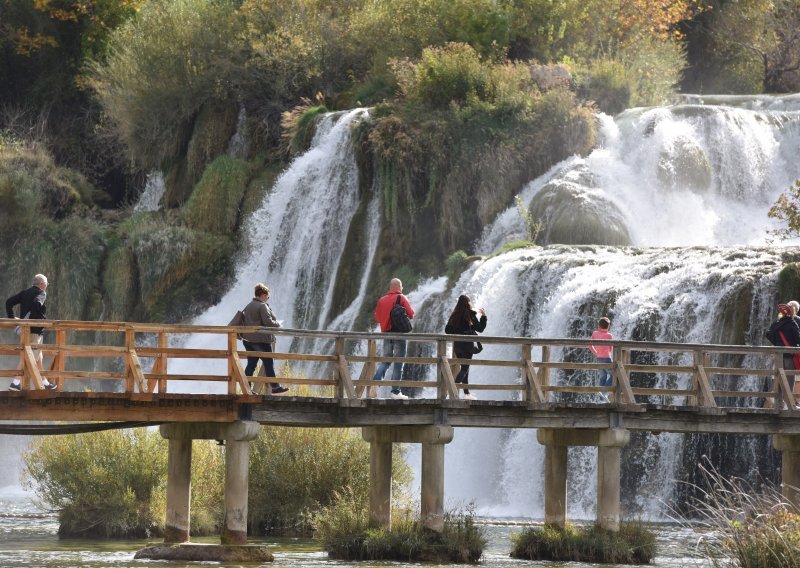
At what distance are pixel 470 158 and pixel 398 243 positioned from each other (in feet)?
10.0

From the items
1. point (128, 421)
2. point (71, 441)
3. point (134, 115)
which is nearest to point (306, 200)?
point (134, 115)

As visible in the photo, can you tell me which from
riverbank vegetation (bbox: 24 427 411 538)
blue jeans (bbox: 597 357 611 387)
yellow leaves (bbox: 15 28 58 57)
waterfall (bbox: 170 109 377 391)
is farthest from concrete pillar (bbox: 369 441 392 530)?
yellow leaves (bbox: 15 28 58 57)

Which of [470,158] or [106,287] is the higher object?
[470,158]

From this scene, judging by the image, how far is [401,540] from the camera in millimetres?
26719

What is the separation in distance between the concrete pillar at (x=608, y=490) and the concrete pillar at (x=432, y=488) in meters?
2.49

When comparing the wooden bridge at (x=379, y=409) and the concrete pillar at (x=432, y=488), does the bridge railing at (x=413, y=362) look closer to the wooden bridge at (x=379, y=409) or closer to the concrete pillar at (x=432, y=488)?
the wooden bridge at (x=379, y=409)

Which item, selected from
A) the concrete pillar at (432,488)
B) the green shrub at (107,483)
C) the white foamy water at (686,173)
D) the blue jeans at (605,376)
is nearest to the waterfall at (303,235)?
the white foamy water at (686,173)

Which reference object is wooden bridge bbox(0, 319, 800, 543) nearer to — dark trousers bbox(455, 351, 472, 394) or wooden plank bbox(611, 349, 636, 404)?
wooden plank bbox(611, 349, 636, 404)

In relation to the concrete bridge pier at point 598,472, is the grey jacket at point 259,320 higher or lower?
higher

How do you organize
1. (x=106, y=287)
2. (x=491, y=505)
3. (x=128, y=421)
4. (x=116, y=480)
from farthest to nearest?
(x=106, y=287) → (x=491, y=505) → (x=116, y=480) → (x=128, y=421)

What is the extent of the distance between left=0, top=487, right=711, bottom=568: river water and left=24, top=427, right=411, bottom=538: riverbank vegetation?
884 mm

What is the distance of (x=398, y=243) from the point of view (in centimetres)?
4944

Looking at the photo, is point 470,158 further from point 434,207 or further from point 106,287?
point 106,287

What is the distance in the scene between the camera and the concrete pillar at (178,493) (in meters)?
27.5
